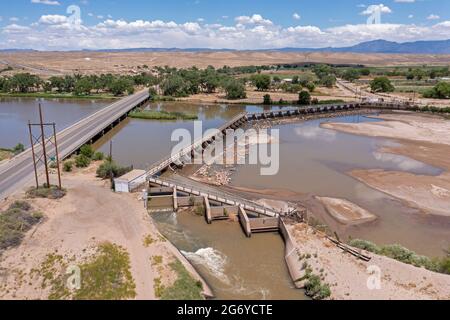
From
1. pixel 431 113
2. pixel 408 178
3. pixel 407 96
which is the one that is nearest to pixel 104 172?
pixel 408 178

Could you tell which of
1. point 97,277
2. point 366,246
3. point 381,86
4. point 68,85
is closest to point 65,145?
point 97,277

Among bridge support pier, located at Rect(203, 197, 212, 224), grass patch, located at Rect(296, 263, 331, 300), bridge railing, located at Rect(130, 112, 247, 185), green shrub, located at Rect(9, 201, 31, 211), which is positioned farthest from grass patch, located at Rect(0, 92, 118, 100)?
grass patch, located at Rect(296, 263, 331, 300)

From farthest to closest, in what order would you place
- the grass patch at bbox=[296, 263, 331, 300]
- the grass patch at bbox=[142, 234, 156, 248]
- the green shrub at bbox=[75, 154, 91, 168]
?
1. the green shrub at bbox=[75, 154, 91, 168]
2. the grass patch at bbox=[142, 234, 156, 248]
3. the grass patch at bbox=[296, 263, 331, 300]

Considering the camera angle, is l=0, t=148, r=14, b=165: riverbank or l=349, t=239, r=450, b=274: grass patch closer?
l=349, t=239, r=450, b=274: grass patch

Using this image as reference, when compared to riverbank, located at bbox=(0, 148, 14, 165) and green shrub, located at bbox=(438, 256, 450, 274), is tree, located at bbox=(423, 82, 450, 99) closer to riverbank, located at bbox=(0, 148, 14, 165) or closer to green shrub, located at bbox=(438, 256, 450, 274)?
green shrub, located at bbox=(438, 256, 450, 274)

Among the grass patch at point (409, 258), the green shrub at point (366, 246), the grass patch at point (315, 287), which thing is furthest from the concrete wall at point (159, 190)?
the green shrub at point (366, 246)

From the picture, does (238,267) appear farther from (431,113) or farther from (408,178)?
(431,113)

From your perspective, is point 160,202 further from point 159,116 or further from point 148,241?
point 159,116

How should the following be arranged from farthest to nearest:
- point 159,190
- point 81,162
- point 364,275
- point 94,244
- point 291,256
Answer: point 81,162 < point 159,190 < point 291,256 < point 94,244 < point 364,275
